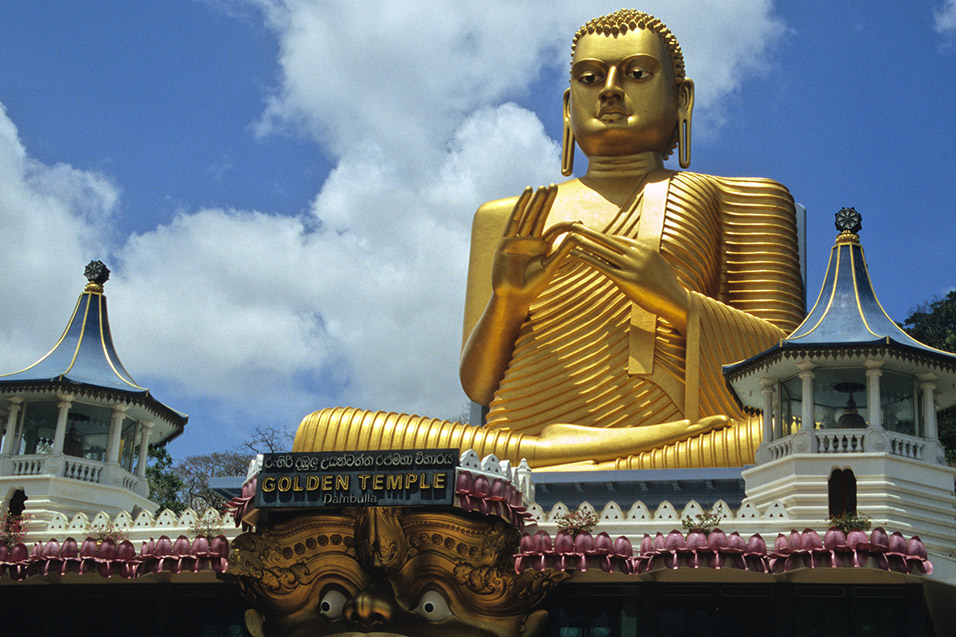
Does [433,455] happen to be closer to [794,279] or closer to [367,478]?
[367,478]

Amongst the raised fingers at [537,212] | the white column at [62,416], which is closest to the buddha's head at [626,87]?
the raised fingers at [537,212]

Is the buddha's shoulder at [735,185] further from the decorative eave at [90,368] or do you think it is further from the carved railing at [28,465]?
the carved railing at [28,465]

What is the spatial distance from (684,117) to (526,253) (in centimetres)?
530

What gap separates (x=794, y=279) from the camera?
25078 millimetres

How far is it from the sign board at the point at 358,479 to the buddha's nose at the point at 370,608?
109cm

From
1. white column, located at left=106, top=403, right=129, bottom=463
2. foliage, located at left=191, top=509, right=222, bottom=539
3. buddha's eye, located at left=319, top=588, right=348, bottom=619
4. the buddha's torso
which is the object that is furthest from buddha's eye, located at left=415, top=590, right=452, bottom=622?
the buddha's torso

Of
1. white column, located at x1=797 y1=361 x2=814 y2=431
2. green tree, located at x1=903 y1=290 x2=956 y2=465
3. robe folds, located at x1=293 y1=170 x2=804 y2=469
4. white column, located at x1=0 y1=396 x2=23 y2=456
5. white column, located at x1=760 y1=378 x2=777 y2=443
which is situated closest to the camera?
white column, located at x1=797 y1=361 x2=814 y2=431

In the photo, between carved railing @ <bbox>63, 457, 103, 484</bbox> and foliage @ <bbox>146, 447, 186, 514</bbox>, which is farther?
foliage @ <bbox>146, 447, 186, 514</bbox>

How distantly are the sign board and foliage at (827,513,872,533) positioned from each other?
166 inches

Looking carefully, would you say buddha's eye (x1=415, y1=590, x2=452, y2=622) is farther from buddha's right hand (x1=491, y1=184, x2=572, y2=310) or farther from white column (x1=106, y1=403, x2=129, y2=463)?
buddha's right hand (x1=491, y1=184, x2=572, y2=310)

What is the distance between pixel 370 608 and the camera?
16062mm

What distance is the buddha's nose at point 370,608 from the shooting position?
1606 cm

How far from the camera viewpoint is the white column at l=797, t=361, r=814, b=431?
17.0m

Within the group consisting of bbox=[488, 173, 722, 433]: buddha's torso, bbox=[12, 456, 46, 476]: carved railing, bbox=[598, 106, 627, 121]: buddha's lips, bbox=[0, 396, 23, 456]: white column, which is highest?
bbox=[598, 106, 627, 121]: buddha's lips
